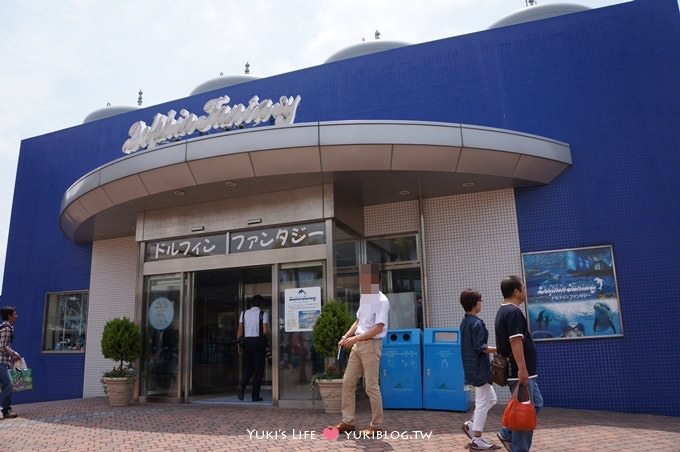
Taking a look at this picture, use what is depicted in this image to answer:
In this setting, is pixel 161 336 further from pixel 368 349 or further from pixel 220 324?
→ pixel 368 349

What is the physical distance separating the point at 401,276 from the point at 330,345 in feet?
8.65

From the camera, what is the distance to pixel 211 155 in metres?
7.73

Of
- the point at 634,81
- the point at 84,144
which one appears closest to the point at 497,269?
the point at 634,81

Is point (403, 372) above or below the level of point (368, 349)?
below

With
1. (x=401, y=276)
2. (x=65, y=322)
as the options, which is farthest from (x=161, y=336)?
(x=65, y=322)

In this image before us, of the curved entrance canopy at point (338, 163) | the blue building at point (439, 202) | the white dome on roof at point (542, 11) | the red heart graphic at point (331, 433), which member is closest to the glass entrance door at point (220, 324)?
the blue building at point (439, 202)

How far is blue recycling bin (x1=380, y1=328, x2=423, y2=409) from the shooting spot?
25.2 feet

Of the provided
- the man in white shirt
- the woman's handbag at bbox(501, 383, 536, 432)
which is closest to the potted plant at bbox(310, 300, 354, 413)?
the man in white shirt

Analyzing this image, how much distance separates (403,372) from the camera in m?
7.75

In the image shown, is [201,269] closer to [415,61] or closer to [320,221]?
[320,221]

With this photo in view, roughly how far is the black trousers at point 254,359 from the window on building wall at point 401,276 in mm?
2343

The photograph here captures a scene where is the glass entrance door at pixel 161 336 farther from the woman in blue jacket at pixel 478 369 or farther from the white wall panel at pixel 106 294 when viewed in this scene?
the woman in blue jacket at pixel 478 369

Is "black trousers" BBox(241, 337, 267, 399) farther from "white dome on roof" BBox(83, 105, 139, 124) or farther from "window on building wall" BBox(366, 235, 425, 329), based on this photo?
"white dome on roof" BBox(83, 105, 139, 124)

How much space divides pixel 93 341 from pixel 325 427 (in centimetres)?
792
